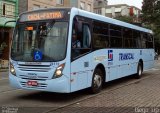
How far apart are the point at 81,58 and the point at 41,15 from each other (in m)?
1.86

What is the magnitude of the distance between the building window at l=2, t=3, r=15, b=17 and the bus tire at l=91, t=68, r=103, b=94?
24904 millimetres

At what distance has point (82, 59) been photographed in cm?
1153

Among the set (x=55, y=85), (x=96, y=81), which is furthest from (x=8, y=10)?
(x=55, y=85)

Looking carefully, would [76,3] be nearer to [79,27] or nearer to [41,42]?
[79,27]

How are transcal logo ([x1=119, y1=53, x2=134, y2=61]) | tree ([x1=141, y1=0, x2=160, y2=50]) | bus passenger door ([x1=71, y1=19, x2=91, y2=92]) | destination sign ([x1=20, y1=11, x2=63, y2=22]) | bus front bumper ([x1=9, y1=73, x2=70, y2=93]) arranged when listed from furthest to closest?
tree ([x1=141, y1=0, x2=160, y2=50]), transcal logo ([x1=119, y1=53, x2=134, y2=61]), destination sign ([x1=20, y1=11, x2=63, y2=22]), bus passenger door ([x1=71, y1=19, x2=91, y2=92]), bus front bumper ([x1=9, y1=73, x2=70, y2=93])

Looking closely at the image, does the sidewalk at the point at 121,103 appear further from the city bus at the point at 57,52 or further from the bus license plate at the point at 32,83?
the bus license plate at the point at 32,83

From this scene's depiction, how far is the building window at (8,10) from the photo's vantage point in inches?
1420

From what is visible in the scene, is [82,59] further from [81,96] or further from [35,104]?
[35,104]

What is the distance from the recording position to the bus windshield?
10727 millimetres

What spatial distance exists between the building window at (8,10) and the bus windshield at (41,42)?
25.5 metres

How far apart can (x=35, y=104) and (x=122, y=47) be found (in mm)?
6453

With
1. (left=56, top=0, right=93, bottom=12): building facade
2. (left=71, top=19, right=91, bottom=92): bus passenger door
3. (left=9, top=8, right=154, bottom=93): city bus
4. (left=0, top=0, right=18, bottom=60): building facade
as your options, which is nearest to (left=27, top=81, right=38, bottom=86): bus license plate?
(left=9, top=8, right=154, bottom=93): city bus

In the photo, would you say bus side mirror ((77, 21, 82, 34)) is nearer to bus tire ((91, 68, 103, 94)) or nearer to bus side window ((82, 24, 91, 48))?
bus side window ((82, 24, 91, 48))

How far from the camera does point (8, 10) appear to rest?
3681 cm
